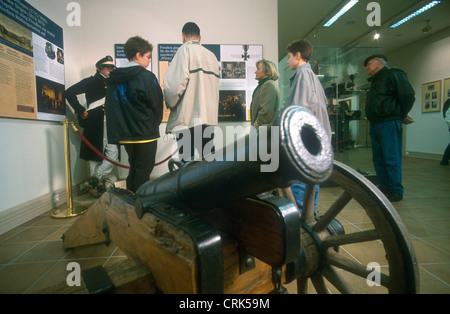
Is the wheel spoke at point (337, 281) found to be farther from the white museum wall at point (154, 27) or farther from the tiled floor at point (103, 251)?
the white museum wall at point (154, 27)

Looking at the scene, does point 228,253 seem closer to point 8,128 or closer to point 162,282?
point 162,282

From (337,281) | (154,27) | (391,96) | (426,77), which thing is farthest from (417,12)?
(337,281)

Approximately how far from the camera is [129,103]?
2.16 m

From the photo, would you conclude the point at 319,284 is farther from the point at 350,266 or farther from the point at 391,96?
the point at 391,96

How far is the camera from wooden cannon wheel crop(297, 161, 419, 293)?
80 cm

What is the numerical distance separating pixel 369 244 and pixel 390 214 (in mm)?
1269

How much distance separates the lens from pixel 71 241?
161 centimetres

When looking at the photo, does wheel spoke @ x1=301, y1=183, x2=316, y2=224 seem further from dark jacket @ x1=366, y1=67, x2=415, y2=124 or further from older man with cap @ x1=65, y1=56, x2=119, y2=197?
older man with cap @ x1=65, y1=56, x2=119, y2=197

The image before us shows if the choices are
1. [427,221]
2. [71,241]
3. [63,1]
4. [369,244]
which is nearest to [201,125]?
[71,241]

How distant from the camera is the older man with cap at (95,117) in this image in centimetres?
331

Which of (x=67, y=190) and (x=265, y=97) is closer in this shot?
(x=67, y=190)

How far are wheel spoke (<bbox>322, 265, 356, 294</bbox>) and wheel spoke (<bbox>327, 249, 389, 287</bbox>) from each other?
0.13 feet

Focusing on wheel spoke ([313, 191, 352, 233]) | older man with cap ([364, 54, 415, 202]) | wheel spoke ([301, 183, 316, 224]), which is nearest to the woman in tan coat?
older man with cap ([364, 54, 415, 202])

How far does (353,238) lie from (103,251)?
1764 millimetres
